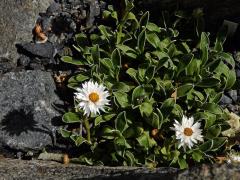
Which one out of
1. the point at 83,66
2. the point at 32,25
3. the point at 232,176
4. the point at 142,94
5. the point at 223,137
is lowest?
the point at 232,176

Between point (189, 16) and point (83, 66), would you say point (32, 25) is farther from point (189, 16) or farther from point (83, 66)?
point (189, 16)

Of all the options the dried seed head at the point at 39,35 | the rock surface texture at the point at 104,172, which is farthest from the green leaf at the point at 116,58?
the rock surface texture at the point at 104,172

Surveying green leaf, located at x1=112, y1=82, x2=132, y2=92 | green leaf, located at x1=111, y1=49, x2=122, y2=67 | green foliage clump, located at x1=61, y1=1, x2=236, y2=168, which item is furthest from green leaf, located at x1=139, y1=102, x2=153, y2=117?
green leaf, located at x1=111, y1=49, x2=122, y2=67

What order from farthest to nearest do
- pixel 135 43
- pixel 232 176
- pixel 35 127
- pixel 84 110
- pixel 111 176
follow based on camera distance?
pixel 135 43, pixel 35 127, pixel 84 110, pixel 111 176, pixel 232 176

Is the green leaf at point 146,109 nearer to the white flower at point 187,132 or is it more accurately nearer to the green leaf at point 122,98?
the green leaf at point 122,98

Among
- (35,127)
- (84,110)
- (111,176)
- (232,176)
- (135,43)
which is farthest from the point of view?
(135,43)

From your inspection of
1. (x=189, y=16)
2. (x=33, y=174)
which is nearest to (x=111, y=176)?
(x=33, y=174)
